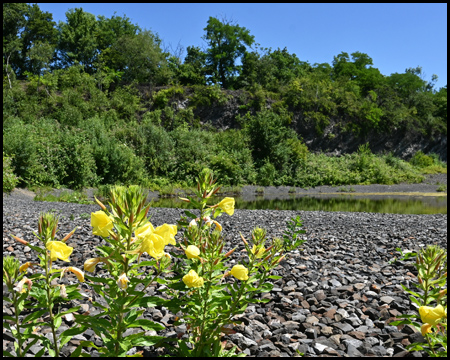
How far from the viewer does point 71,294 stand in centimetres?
136

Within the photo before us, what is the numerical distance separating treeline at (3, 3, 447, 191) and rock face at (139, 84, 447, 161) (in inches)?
10.0

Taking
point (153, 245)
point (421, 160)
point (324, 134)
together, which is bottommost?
point (153, 245)

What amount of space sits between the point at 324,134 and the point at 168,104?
13604 mm

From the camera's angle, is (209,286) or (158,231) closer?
(158,231)

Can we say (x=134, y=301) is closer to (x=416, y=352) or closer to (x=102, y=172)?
(x=416, y=352)

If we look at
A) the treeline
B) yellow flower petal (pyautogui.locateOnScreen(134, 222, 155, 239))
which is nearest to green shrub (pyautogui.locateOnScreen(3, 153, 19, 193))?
the treeline

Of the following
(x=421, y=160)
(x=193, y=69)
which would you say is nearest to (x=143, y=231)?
(x=193, y=69)

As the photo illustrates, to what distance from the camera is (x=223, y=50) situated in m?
28.6

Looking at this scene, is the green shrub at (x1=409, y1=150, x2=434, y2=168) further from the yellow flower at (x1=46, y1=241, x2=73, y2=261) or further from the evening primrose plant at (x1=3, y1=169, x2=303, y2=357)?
the yellow flower at (x1=46, y1=241, x2=73, y2=261)

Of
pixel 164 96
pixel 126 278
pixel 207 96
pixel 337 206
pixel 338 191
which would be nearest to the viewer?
pixel 126 278

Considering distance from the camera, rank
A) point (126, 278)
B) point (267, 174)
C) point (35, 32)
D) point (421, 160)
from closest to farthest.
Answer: point (126, 278)
point (267, 174)
point (35, 32)
point (421, 160)

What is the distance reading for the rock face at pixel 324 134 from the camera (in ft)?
85.5

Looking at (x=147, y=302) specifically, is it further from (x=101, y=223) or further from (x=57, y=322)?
(x=57, y=322)

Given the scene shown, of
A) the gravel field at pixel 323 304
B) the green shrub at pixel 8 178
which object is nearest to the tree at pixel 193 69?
the green shrub at pixel 8 178
